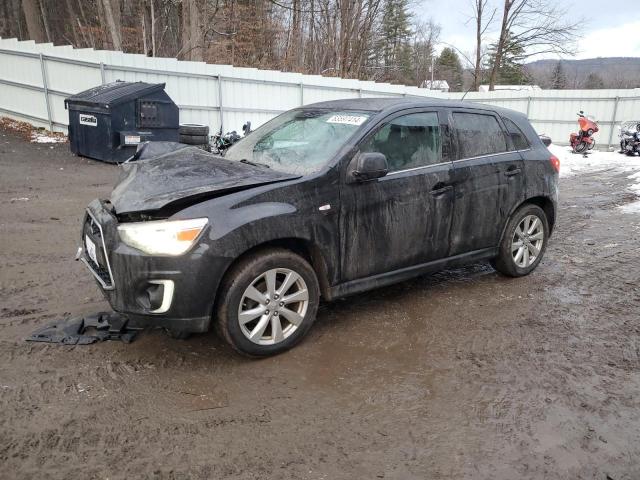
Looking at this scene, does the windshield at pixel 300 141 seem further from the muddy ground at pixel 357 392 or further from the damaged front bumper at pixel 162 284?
the muddy ground at pixel 357 392

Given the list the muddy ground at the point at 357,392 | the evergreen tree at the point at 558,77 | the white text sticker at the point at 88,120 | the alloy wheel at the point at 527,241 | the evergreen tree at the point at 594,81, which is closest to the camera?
the muddy ground at the point at 357,392

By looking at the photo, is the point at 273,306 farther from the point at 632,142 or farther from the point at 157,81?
the point at 632,142

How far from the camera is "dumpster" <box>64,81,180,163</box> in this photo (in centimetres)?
1052

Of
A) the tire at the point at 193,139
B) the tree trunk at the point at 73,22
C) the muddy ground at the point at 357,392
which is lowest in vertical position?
the muddy ground at the point at 357,392

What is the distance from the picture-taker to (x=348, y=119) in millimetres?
4059

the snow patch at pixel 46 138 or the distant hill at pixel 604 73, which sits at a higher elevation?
the distant hill at pixel 604 73

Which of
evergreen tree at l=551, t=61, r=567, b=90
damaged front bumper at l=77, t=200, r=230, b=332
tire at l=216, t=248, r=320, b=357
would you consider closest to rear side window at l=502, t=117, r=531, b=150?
tire at l=216, t=248, r=320, b=357

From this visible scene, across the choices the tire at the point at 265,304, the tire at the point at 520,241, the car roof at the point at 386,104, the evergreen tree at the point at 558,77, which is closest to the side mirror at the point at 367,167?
the car roof at the point at 386,104

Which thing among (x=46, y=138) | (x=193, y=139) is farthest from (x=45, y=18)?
(x=193, y=139)

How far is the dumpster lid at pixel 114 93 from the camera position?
34.1 ft

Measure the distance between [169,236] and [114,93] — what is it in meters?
8.87

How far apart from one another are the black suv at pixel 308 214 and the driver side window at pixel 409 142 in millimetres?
12

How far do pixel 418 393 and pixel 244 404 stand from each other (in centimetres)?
106

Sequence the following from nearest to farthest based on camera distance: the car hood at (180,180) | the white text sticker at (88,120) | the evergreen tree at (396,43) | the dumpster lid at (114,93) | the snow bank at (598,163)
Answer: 1. the car hood at (180,180)
2. the dumpster lid at (114,93)
3. the white text sticker at (88,120)
4. the snow bank at (598,163)
5. the evergreen tree at (396,43)
